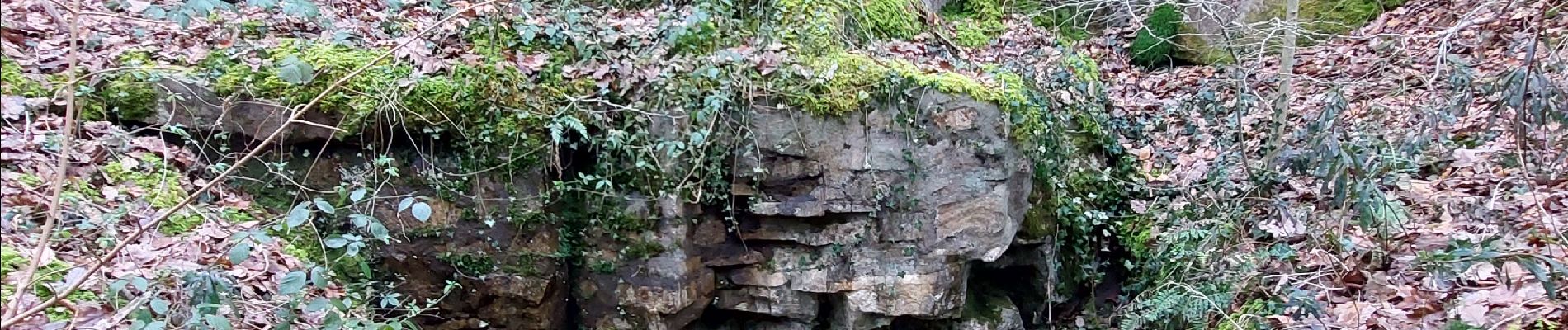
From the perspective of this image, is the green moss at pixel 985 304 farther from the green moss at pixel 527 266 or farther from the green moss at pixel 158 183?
the green moss at pixel 158 183

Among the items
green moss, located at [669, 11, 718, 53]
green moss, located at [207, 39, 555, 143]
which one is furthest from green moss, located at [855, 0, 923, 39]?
green moss, located at [207, 39, 555, 143]

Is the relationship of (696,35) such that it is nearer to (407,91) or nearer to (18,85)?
(407,91)

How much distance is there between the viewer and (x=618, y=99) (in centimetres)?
434

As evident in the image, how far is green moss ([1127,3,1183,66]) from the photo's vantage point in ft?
28.6

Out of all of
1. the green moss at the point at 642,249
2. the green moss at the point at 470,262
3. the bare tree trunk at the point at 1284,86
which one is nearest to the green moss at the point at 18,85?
the green moss at the point at 470,262

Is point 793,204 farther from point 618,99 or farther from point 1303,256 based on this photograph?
point 1303,256

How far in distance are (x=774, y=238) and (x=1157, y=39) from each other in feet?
18.1

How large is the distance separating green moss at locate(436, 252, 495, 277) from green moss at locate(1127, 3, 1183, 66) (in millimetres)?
6483

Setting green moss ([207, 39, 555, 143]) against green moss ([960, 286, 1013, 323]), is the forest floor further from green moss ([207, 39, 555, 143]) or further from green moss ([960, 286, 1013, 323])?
green moss ([960, 286, 1013, 323])

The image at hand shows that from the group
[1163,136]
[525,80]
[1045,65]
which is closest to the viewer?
[525,80]

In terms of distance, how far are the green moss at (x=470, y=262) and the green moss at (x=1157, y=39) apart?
6.48 metres

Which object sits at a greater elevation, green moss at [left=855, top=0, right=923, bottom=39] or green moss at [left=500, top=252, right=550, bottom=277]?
green moss at [left=855, top=0, right=923, bottom=39]

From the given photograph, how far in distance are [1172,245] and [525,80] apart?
3.44 meters

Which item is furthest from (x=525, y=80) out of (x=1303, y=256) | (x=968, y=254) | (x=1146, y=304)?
(x=1303, y=256)
